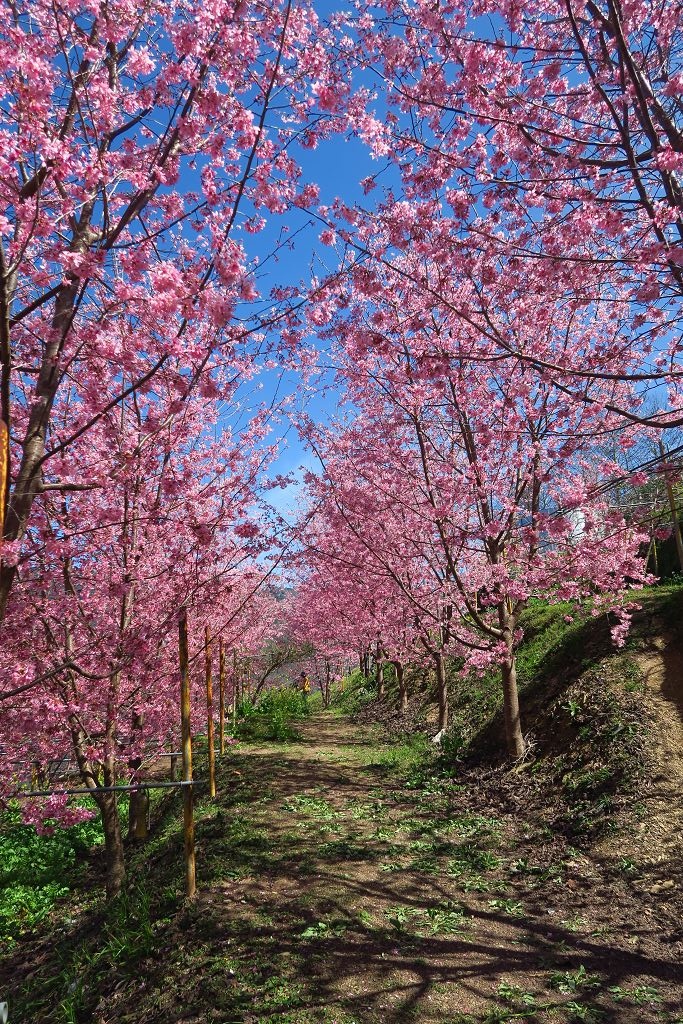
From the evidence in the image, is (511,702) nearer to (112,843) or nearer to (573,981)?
(573,981)

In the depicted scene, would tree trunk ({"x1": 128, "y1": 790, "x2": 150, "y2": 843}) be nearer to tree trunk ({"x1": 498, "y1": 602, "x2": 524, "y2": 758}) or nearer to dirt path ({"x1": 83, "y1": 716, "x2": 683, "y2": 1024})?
dirt path ({"x1": 83, "y1": 716, "x2": 683, "y2": 1024})

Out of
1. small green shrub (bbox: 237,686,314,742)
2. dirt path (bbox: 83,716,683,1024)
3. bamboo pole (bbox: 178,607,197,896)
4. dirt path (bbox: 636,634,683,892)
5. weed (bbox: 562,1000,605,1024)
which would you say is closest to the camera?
weed (bbox: 562,1000,605,1024)

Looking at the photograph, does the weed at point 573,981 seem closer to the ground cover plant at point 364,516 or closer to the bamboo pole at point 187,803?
the ground cover plant at point 364,516

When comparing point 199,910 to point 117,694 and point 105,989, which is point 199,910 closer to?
point 105,989

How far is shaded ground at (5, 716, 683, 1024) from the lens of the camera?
163 inches

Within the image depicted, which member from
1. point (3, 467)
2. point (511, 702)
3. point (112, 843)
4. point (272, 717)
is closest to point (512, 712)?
point (511, 702)

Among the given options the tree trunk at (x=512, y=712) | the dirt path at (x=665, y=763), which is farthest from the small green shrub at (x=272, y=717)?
the dirt path at (x=665, y=763)

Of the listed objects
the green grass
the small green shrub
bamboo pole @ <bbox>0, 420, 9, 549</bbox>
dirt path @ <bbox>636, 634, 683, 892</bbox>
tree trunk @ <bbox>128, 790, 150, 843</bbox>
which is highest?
bamboo pole @ <bbox>0, 420, 9, 549</bbox>

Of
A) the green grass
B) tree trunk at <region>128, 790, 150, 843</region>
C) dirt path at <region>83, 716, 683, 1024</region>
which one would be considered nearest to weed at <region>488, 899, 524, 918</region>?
dirt path at <region>83, 716, 683, 1024</region>

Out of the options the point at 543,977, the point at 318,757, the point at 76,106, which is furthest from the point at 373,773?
the point at 76,106

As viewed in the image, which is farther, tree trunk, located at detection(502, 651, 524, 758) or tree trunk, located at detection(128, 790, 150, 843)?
tree trunk, located at detection(128, 790, 150, 843)

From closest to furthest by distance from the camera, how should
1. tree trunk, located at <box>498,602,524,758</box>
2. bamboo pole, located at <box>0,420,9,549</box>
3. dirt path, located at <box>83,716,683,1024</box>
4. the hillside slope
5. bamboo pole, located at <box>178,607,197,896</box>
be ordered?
bamboo pole, located at <box>0,420,9,549</box> → dirt path, located at <box>83,716,683,1024</box> → the hillside slope → bamboo pole, located at <box>178,607,197,896</box> → tree trunk, located at <box>498,602,524,758</box>

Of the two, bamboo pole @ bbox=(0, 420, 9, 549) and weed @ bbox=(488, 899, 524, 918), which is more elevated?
bamboo pole @ bbox=(0, 420, 9, 549)

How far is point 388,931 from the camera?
5070 mm
